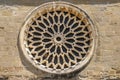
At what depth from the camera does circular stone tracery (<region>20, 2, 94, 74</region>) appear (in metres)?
11.9

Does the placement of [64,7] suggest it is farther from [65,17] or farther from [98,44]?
[98,44]

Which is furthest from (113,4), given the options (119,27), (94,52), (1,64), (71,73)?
(1,64)

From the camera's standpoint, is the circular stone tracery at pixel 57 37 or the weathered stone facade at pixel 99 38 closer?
the weathered stone facade at pixel 99 38

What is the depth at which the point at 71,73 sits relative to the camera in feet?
38.2

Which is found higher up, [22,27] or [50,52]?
[22,27]

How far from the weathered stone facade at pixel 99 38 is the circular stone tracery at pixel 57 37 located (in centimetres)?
21

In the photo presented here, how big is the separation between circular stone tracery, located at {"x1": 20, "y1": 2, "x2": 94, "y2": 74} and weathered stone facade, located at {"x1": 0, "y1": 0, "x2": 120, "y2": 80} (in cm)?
21

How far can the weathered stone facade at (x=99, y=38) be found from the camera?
11680 millimetres

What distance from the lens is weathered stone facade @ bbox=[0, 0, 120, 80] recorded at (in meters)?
11.7

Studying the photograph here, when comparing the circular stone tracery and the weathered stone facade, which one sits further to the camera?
the circular stone tracery

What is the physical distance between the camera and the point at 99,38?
12.0m

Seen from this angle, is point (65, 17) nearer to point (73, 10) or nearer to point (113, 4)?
point (73, 10)

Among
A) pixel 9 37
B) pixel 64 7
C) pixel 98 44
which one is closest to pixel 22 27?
pixel 9 37

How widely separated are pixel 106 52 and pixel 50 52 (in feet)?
4.61
